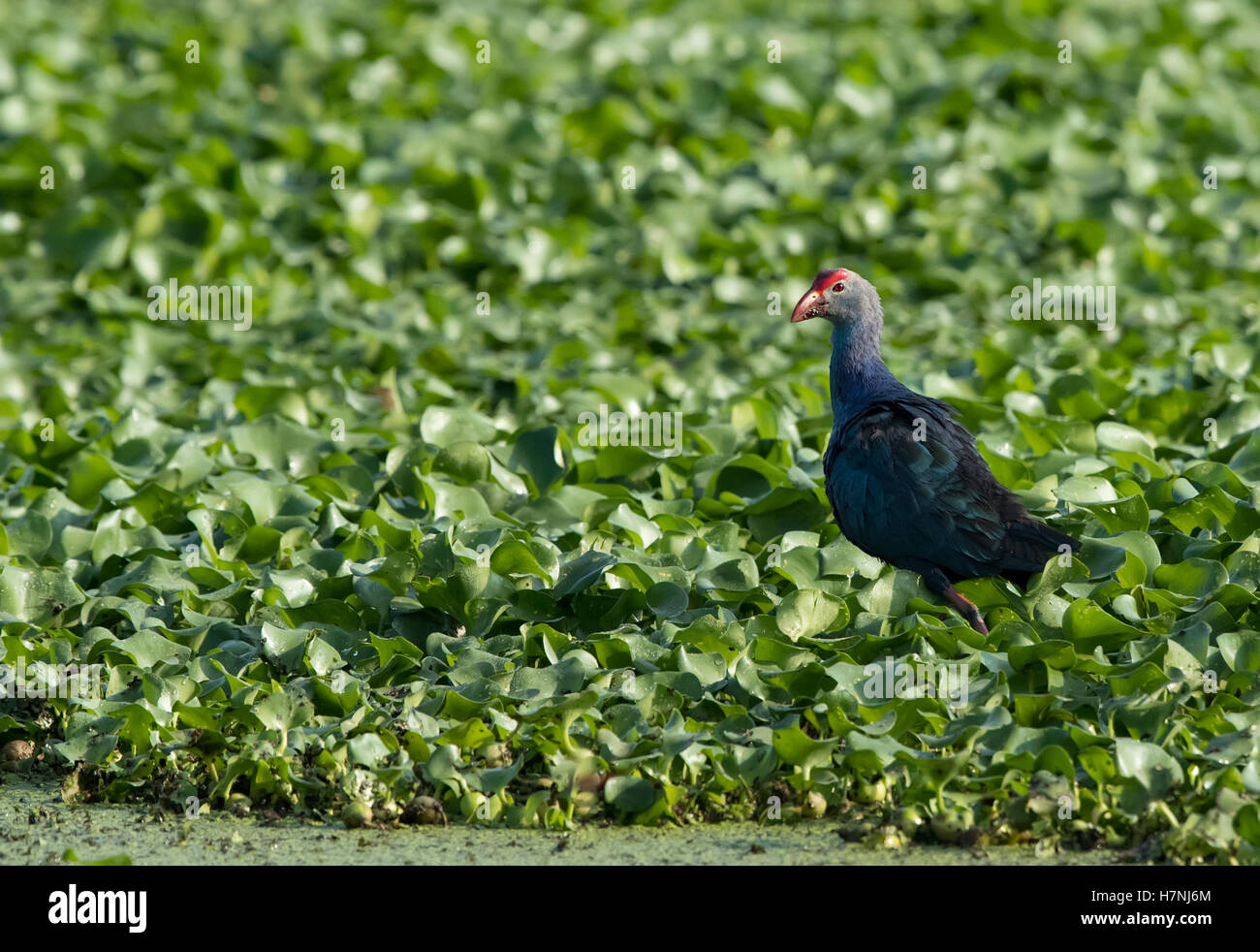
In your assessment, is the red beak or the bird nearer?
the bird

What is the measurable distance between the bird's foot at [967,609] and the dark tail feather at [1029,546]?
16cm

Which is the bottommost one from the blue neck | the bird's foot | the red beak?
the bird's foot

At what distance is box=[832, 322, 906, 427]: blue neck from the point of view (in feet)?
18.6

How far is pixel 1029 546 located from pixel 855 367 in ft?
3.39

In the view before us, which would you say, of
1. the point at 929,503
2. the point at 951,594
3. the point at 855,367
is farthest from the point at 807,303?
the point at 951,594

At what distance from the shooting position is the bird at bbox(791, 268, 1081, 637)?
16.5ft

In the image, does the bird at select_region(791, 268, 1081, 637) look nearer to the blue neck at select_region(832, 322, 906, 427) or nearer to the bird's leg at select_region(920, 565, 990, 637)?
the bird's leg at select_region(920, 565, 990, 637)

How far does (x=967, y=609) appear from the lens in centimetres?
504

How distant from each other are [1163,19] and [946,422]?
24.6 ft

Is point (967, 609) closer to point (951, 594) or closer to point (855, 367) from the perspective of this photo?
point (951, 594)

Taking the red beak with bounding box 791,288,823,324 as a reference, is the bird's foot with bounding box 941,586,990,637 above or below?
below

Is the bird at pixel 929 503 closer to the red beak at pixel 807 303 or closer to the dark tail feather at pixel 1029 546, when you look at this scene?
the dark tail feather at pixel 1029 546

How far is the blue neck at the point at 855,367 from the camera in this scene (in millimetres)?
5684

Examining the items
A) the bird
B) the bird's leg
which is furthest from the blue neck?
the bird's leg
